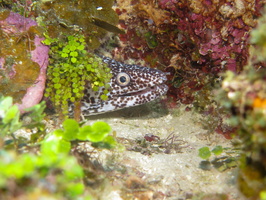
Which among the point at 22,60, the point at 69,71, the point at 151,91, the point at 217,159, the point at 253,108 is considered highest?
the point at 22,60

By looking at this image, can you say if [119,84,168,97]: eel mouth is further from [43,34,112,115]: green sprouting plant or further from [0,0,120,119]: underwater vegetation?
[43,34,112,115]: green sprouting plant

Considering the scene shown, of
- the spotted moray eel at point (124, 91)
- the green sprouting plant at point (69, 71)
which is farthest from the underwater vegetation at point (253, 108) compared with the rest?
the spotted moray eel at point (124, 91)

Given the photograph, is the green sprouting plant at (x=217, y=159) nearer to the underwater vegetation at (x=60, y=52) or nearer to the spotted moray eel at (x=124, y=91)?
the spotted moray eel at (x=124, y=91)

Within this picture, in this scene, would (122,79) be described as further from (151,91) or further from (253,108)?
(253,108)

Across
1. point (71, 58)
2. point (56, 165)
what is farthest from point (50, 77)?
point (56, 165)

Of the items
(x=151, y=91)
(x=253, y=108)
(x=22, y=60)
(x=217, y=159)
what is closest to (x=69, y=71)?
(x=22, y=60)

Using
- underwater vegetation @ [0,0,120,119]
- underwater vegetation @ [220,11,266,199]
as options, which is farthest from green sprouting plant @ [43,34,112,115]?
A: underwater vegetation @ [220,11,266,199]
